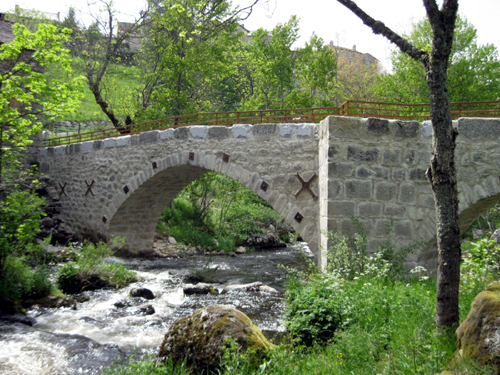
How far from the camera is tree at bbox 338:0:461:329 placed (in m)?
3.42

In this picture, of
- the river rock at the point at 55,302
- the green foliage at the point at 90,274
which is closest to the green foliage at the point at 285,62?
the green foliage at the point at 90,274

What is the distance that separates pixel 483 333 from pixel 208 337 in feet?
7.52

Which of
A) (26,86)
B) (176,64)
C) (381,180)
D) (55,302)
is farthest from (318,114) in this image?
(176,64)

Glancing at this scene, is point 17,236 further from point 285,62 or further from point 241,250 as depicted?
point 285,62

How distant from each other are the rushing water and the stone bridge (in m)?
1.86

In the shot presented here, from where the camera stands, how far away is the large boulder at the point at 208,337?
12.6 ft

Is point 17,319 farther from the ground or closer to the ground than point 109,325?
farther from the ground

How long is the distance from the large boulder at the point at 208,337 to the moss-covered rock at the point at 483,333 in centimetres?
178

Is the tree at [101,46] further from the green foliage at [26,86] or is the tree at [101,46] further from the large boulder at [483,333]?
the large boulder at [483,333]

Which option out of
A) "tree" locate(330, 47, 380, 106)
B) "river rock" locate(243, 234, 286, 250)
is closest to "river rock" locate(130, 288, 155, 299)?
"river rock" locate(243, 234, 286, 250)

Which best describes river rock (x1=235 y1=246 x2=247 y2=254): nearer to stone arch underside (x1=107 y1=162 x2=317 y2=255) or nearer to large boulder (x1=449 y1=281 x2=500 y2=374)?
stone arch underside (x1=107 y1=162 x2=317 y2=255)

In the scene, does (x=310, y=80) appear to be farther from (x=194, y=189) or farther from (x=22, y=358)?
(x=22, y=358)

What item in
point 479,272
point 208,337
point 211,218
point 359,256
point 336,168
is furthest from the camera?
point 211,218

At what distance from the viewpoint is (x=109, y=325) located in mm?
6477
